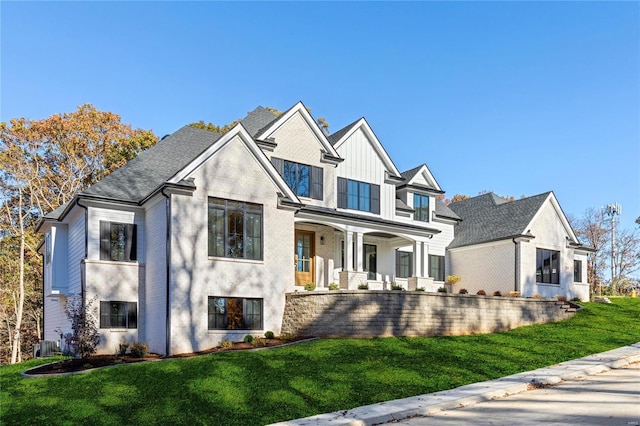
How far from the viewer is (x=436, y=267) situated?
1261 inches

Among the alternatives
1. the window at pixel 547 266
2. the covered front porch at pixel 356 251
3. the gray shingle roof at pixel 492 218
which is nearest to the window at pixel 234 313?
the covered front porch at pixel 356 251

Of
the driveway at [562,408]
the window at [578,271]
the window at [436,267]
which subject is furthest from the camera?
the window at [578,271]

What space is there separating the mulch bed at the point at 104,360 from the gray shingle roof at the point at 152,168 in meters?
5.73

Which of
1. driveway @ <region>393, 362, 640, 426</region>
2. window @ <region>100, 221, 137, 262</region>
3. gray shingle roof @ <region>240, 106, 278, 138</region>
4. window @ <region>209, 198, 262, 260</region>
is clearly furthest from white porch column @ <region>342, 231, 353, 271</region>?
driveway @ <region>393, 362, 640, 426</region>

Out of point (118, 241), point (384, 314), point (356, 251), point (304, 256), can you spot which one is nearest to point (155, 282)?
point (118, 241)

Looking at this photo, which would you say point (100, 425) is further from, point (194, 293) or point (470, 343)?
point (470, 343)

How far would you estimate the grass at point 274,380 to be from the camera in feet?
36.2

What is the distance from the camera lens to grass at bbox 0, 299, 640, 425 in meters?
11.0

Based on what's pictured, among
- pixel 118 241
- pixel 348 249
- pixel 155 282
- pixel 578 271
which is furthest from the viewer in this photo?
pixel 578 271

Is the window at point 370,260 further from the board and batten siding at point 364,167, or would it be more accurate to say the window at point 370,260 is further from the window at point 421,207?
the window at point 421,207

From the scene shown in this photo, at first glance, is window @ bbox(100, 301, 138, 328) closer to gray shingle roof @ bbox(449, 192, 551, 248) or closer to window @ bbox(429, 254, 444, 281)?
window @ bbox(429, 254, 444, 281)

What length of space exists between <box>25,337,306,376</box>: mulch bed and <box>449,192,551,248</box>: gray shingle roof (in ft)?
51.3

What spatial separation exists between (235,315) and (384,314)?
517 centimetres

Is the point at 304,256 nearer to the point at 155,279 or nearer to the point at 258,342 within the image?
the point at 258,342
